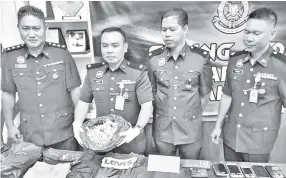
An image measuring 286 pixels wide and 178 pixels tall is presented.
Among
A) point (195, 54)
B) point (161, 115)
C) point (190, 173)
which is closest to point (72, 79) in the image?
point (161, 115)

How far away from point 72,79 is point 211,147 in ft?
4.08

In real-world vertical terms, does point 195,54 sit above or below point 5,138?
above

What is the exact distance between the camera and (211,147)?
7.31ft

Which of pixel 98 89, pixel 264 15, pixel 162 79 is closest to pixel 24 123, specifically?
pixel 98 89

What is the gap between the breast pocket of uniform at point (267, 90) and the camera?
183 cm

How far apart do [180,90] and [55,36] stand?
1.05 m

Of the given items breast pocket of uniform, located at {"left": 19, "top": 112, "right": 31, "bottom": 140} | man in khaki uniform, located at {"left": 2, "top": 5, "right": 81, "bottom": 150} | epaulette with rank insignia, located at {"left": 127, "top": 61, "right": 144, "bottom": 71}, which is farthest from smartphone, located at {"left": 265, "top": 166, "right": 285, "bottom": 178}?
breast pocket of uniform, located at {"left": 19, "top": 112, "right": 31, "bottom": 140}

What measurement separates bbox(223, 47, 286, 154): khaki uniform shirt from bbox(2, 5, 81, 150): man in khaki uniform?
1.18 meters

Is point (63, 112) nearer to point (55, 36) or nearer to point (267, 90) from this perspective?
point (55, 36)

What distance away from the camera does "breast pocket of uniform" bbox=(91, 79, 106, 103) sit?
1.99 meters

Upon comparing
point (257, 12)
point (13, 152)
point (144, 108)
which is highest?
point (257, 12)

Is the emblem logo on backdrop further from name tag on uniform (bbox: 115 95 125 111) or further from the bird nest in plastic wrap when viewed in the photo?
the bird nest in plastic wrap

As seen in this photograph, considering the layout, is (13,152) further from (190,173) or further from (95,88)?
(190,173)

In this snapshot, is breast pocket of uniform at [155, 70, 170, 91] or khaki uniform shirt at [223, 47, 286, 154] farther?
breast pocket of uniform at [155, 70, 170, 91]
